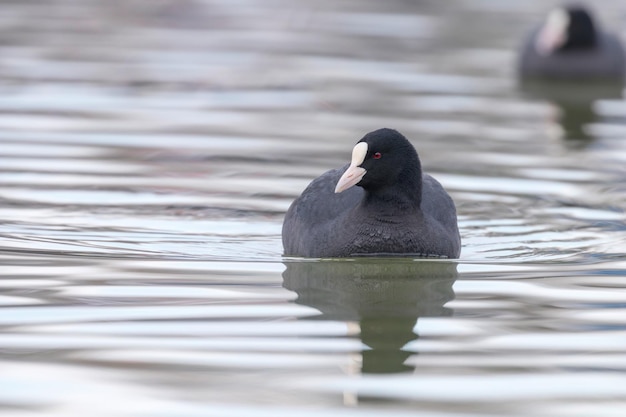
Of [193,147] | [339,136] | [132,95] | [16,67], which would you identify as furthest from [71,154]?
[16,67]

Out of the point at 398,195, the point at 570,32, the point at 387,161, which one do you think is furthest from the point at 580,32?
the point at 387,161

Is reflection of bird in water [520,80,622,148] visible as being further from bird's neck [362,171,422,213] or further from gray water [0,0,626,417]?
bird's neck [362,171,422,213]

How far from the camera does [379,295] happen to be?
770 cm

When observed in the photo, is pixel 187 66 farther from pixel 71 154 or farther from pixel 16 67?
pixel 71 154

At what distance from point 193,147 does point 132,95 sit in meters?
2.88

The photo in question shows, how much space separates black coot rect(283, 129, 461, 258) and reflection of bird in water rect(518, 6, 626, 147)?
877 cm

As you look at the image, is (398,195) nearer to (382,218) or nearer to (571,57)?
(382,218)

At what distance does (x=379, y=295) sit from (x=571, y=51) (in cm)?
1071

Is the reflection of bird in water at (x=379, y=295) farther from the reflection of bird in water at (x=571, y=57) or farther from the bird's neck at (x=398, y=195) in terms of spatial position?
the reflection of bird in water at (x=571, y=57)

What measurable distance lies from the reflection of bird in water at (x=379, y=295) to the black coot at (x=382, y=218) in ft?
0.31

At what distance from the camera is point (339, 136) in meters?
13.0

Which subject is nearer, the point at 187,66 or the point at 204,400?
the point at 204,400

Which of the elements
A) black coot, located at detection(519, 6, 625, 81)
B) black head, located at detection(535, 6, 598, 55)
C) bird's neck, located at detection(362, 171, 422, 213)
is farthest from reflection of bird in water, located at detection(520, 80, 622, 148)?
bird's neck, located at detection(362, 171, 422, 213)

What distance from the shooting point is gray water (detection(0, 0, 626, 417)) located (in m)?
5.96
